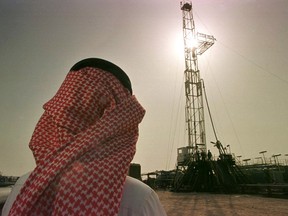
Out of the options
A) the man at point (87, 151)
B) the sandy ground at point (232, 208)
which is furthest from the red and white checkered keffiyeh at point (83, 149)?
the sandy ground at point (232, 208)

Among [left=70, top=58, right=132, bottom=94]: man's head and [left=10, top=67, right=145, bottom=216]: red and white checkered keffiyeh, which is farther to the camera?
[left=70, top=58, right=132, bottom=94]: man's head

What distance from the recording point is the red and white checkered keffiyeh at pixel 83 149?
41.9 inches

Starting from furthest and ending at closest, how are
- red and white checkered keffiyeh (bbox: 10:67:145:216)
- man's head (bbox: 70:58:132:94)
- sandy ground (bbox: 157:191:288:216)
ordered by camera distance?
1. sandy ground (bbox: 157:191:288:216)
2. man's head (bbox: 70:58:132:94)
3. red and white checkered keffiyeh (bbox: 10:67:145:216)

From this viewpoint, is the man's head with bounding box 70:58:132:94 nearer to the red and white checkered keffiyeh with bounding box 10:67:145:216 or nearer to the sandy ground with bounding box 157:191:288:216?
the red and white checkered keffiyeh with bounding box 10:67:145:216

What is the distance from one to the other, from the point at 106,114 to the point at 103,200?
487mm

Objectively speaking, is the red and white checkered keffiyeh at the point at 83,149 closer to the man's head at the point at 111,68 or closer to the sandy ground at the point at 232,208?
the man's head at the point at 111,68

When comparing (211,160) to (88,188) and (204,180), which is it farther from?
(88,188)

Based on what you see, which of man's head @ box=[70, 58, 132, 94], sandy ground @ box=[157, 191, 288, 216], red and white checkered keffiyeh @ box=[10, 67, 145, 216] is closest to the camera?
red and white checkered keffiyeh @ box=[10, 67, 145, 216]

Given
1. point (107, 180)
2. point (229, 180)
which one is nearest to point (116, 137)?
point (107, 180)

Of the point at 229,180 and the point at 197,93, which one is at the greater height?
the point at 197,93

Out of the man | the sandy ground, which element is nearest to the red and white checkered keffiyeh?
the man

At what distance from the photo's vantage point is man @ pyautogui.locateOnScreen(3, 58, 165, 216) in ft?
3.51

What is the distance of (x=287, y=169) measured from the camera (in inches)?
1066

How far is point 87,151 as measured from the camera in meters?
1.17
